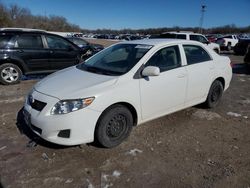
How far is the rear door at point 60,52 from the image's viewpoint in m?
8.29

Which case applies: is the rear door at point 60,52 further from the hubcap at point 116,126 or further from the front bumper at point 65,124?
the hubcap at point 116,126

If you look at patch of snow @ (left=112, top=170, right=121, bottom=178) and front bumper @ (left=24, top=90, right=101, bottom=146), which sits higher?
front bumper @ (left=24, top=90, right=101, bottom=146)

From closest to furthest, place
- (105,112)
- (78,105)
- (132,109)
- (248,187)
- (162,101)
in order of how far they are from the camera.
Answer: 1. (248,187)
2. (78,105)
3. (105,112)
4. (132,109)
5. (162,101)

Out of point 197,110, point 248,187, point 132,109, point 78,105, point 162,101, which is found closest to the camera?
point 248,187

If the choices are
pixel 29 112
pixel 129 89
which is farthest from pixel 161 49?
pixel 29 112

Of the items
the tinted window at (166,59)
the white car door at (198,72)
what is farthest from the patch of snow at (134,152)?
the white car door at (198,72)

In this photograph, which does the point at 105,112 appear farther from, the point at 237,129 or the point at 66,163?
the point at 237,129

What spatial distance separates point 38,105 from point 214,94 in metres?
3.79

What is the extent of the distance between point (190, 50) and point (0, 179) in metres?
3.87

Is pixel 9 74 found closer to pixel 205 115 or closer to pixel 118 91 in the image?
pixel 118 91

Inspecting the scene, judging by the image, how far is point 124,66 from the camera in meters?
4.07

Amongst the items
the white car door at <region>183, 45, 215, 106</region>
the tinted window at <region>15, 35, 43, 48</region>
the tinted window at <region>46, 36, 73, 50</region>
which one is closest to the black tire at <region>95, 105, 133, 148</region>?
the white car door at <region>183, 45, 215, 106</region>

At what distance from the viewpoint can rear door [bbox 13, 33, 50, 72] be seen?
7.66 meters

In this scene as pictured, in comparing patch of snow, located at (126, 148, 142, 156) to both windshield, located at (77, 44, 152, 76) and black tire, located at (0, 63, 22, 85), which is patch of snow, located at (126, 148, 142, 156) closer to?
windshield, located at (77, 44, 152, 76)
